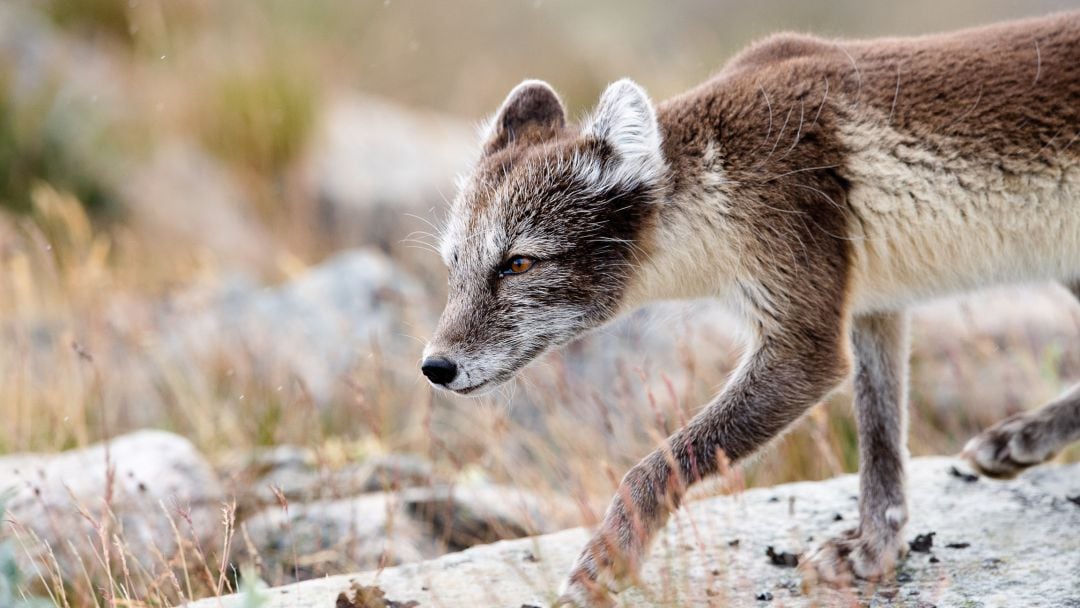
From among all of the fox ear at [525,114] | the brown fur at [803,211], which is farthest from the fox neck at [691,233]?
the fox ear at [525,114]

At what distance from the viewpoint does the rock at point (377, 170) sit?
431 inches

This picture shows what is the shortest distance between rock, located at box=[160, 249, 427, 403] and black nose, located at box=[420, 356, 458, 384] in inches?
128

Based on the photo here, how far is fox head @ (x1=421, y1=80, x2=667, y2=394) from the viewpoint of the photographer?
12.3ft

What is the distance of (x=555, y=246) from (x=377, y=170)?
8.04 meters

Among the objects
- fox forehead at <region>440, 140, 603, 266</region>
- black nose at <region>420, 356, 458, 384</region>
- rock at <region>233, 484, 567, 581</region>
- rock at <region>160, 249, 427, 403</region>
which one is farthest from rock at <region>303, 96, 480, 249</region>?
black nose at <region>420, 356, 458, 384</region>

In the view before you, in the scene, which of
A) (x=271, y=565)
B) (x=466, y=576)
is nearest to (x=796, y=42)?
(x=466, y=576)

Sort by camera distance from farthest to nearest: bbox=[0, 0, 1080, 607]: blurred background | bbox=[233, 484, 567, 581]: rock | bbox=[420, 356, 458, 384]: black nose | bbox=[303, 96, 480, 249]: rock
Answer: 1. bbox=[303, 96, 480, 249]: rock
2. bbox=[0, 0, 1080, 607]: blurred background
3. bbox=[233, 484, 567, 581]: rock
4. bbox=[420, 356, 458, 384]: black nose

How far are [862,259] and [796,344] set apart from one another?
0.44 m

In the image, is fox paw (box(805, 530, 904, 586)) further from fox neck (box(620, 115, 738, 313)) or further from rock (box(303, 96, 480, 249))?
rock (box(303, 96, 480, 249))

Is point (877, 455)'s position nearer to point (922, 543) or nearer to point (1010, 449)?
point (922, 543)

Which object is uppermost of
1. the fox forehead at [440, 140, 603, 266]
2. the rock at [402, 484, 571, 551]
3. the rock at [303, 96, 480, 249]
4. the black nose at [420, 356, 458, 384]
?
the rock at [303, 96, 480, 249]

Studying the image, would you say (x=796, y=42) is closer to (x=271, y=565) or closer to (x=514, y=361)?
(x=514, y=361)

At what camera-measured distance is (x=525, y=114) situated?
4332mm

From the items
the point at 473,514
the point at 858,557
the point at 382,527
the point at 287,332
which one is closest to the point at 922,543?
the point at 858,557
